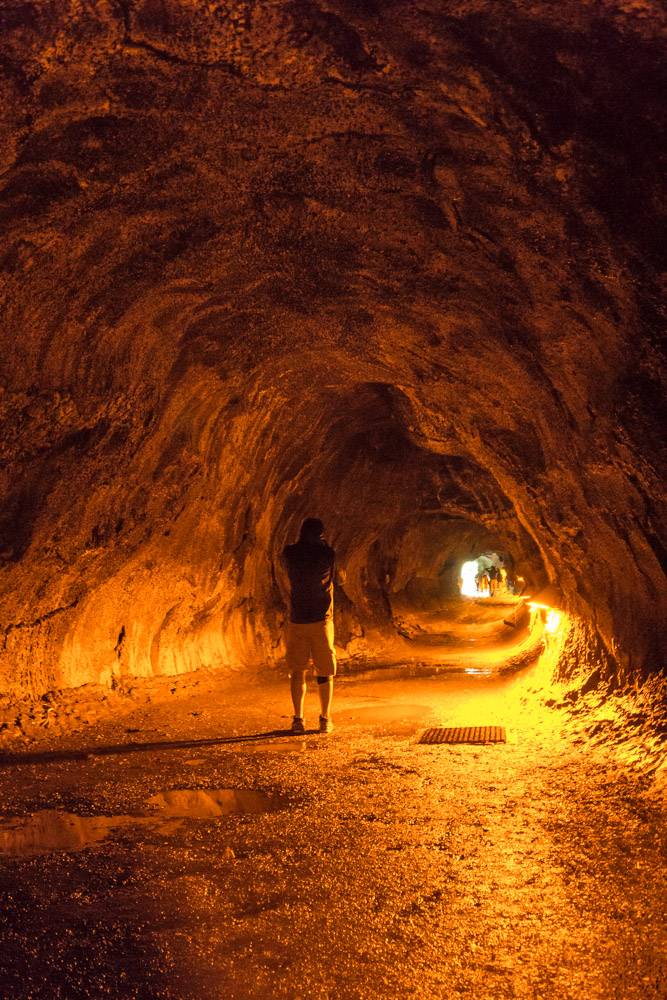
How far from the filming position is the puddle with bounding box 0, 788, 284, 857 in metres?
3.68

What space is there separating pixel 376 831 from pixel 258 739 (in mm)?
2476

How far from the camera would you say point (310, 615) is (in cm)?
651

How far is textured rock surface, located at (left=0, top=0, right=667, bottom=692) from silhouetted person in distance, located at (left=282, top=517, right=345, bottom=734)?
1922 mm

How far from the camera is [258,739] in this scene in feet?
20.1

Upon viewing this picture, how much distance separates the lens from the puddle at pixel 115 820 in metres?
3.68

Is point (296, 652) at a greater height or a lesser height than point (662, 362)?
lesser

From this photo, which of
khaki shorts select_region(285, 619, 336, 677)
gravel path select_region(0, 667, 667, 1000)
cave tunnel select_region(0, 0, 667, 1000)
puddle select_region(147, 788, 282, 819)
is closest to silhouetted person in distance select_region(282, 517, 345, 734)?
khaki shorts select_region(285, 619, 336, 677)

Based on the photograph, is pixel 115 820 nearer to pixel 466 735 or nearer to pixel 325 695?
pixel 325 695

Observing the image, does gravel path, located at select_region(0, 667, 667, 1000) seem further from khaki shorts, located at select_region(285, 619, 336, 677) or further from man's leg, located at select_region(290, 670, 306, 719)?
khaki shorts, located at select_region(285, 619, 336, 677)

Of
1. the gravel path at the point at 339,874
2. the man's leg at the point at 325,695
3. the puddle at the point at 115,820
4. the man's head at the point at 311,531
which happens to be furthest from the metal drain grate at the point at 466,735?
→ the puddle at the point at 115,820

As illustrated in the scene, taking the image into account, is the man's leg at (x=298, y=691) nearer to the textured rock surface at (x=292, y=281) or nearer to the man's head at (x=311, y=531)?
the man's head at (x=311, y=531)

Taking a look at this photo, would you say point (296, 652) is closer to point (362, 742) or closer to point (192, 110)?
point (362, 742)

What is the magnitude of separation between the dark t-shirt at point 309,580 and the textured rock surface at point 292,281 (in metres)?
1.92

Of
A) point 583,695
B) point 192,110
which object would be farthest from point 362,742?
point 192,110
